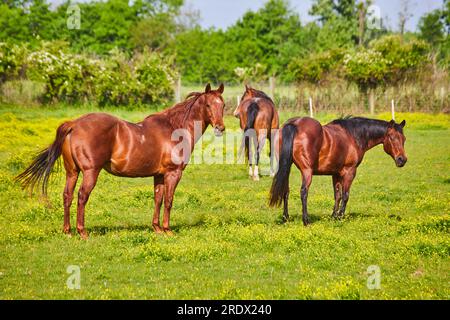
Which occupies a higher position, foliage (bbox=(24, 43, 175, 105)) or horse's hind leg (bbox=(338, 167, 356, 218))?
foliage (bbox=(24, 43, 175, 105))

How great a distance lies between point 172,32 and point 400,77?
41295 millimetres

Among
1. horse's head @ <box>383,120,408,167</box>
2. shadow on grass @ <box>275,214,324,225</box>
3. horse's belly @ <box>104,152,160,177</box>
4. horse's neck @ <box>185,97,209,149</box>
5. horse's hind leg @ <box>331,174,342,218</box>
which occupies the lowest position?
shadow on grass @ <box>275,214,324,225</box>

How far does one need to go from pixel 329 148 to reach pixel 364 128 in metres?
1.02

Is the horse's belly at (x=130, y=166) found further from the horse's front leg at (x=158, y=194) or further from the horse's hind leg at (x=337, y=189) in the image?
the horse's hind leg at (x=337, y=189)

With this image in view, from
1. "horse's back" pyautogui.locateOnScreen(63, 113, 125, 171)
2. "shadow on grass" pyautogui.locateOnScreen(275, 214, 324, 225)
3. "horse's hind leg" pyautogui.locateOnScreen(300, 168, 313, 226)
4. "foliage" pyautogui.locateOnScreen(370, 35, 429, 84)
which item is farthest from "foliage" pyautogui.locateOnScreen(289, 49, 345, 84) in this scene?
"horse's back" pyautogui.locateOnScreen(63, 113, 125, 171)

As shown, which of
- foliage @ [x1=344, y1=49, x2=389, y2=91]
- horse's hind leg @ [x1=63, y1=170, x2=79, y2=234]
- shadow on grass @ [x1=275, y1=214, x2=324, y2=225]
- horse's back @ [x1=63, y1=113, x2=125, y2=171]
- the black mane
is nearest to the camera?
horse's back @ [x1=63, y1=113, x2=125, y2=171]

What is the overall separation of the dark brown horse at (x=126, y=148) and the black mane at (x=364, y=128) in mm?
2781

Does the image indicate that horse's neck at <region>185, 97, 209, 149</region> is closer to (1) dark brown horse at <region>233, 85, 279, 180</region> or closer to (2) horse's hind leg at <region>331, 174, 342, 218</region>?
(2) horse's hind leg at <region>331, 174, 342, 218</region>

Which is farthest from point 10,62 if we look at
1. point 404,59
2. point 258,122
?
point 404,59

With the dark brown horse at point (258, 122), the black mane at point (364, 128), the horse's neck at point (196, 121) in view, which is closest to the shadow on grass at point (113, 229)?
the horse's neck at point (196, 121)

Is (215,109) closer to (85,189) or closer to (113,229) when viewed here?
(85,189)

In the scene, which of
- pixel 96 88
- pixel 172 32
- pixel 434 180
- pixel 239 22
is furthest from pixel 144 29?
pixel 434 180

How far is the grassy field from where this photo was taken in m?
6.47

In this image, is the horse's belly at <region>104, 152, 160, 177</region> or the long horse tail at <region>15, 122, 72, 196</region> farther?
the horse's belly at <region>104, 152, 160, 177</region>
